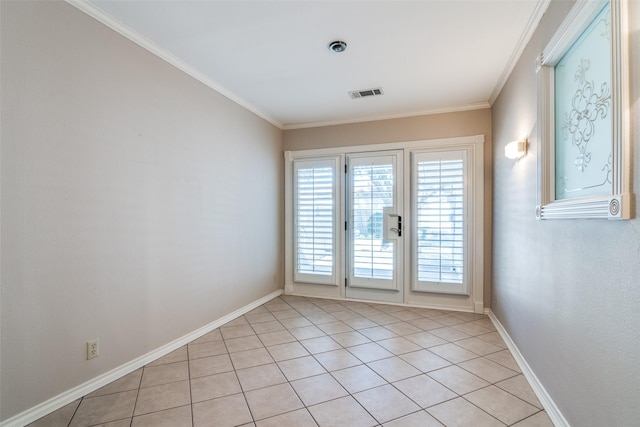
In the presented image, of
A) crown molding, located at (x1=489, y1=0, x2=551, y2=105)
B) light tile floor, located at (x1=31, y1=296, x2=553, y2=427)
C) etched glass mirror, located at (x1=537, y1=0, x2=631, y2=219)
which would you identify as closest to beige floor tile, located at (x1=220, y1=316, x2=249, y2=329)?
light tile floor, located at (x1=31, y1=296, x2=553, y2=427)

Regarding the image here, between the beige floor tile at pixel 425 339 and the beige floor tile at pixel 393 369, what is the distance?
1.39 ft

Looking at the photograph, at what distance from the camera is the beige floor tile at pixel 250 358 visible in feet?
7.85

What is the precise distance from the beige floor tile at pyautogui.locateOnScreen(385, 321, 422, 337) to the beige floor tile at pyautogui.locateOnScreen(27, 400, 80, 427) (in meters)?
2.59

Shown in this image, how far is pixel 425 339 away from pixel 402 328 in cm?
32

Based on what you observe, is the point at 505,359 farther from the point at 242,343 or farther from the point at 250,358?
the point at 242,343

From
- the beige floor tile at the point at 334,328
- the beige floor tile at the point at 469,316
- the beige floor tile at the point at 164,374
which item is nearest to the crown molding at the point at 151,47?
the beige floor tile at the point at 164,374

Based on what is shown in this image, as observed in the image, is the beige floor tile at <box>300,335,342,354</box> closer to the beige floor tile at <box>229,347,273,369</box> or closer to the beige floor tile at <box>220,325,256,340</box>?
the beige floor tile at <box>229,347,273,369</box>

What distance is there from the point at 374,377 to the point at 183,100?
2875 millimetres

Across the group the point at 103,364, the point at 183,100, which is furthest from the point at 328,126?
the point at 103,364

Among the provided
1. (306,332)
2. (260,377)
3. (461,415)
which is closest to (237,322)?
(306,332)

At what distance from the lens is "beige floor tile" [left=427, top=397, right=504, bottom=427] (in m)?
1.72

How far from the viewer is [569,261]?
5.25 feet

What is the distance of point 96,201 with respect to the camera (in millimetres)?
2043

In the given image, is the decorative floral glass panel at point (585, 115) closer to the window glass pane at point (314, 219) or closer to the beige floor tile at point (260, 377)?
the beige floor tile at point (260, 377)
